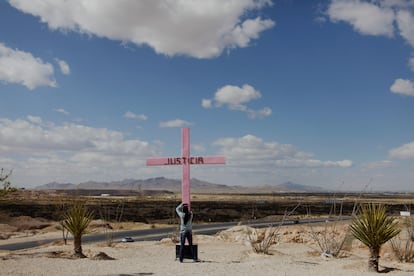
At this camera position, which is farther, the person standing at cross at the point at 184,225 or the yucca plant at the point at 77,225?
the yucca plant at the point at 77,225

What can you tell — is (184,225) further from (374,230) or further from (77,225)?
(374,230)

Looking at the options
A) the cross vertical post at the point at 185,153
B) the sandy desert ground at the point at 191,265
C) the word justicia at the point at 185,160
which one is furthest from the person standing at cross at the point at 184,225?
the word justicia at the point at 185,160

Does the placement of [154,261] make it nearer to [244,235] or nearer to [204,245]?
[204,245]

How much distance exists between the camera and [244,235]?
80.5ft

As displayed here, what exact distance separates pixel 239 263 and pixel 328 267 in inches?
98.7

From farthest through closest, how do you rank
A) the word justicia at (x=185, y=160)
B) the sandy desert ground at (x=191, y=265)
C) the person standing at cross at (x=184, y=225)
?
the word justicia at (x=185, y=160), the person standing at cross at (x=184, y=225), the sandy desert ground at (x=191, y=265)

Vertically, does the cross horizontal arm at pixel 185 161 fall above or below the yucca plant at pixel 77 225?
above

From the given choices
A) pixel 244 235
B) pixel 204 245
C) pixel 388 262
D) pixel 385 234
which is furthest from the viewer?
pixel 244 235

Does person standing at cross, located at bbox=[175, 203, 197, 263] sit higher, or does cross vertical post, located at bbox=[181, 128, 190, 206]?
cross vertical post, located at bbox=[181, 128, 190, 206]

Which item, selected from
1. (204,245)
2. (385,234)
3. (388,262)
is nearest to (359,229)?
(385,234)

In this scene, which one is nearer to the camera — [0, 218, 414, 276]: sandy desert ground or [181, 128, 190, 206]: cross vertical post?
[0, 218, 414, 276]: sandy desert ground

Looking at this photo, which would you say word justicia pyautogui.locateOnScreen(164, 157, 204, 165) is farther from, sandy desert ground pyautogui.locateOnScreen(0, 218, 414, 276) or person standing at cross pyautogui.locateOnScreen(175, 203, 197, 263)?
sandy desert ground pyautogui.locateOnScreen(0, 218, 414, 276)

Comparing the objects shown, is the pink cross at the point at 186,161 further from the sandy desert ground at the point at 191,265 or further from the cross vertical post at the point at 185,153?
the sandy desert ground at the point at 191,265

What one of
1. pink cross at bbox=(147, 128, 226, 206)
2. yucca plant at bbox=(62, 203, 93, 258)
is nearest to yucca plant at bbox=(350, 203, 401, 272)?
pink cross at bbox=(147, 128, 226, 206)
